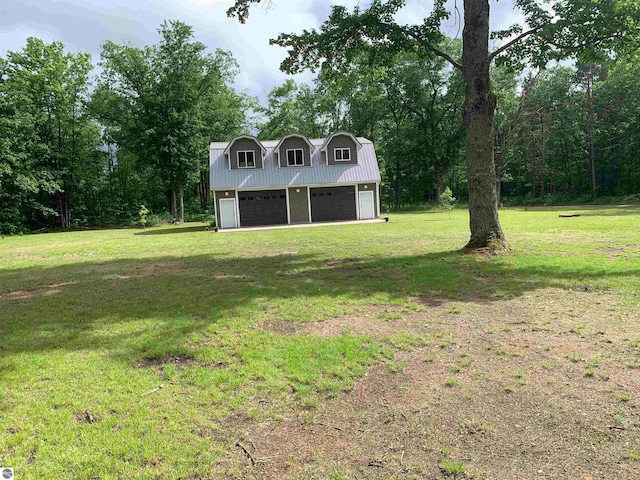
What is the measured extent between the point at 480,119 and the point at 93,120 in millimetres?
37613

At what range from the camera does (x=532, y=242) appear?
1174 cm

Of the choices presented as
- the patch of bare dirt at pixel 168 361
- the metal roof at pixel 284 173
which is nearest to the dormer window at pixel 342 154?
the metal roof at pixel 284 173

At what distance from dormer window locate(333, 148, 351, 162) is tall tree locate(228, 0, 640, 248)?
16596 millimetres

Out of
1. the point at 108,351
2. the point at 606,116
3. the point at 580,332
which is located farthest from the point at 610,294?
the point at 606,116

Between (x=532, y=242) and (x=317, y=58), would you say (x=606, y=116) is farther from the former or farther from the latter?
(x=317, y=58)

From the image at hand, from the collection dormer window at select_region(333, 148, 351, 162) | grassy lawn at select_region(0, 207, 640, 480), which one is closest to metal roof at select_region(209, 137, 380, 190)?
dormer window at select_region(333, 148, 351, 162)

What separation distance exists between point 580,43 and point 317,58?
255 inches

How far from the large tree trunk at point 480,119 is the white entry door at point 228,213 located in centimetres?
1851

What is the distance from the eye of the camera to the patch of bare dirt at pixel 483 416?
8.33 ft

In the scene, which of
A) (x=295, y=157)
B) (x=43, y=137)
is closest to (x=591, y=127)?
(x=295, y=157)

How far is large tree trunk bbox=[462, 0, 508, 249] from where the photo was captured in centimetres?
972

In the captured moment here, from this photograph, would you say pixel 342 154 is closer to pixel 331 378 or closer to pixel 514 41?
pixel 514 41

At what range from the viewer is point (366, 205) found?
28.0 m

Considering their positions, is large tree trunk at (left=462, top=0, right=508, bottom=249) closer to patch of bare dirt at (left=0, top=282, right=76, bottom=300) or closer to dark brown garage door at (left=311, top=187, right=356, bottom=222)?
patch of bare dirt at (left=0, top=282, right=76, bottom=300)
